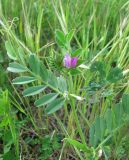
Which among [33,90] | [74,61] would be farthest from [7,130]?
[74,61]

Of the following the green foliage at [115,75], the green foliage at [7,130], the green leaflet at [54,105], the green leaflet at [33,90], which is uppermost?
the green foliage at [115,75]

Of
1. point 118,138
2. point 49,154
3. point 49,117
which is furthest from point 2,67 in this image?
point 118,138

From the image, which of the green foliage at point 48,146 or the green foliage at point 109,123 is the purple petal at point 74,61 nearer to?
the green foliage at point 109,123

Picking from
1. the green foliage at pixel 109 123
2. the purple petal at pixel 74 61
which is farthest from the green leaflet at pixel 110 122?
the purple petal at pixel 74 61

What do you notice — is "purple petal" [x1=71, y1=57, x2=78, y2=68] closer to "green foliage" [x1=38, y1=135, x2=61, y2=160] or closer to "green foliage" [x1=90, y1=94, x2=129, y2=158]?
"green foliage" [x1=90, y1=94, x2=129, y2=158]

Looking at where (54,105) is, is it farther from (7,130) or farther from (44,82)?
(7,130)

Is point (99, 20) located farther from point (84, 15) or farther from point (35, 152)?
point (35, 152)

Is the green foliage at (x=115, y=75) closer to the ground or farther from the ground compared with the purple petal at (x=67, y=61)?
closer to the ground

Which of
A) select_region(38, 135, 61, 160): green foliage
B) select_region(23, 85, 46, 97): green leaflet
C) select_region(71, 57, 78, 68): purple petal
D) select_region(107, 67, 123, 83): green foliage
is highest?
select_region(71, 57, 78, 68): purple petal

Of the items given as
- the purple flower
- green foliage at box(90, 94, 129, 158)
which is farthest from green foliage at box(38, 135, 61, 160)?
the purple flower
